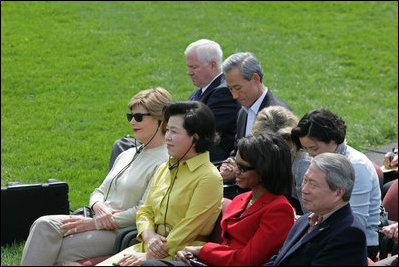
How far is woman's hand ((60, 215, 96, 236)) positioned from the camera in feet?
16.4

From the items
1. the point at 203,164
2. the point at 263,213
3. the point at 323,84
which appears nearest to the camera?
the point at 263,213

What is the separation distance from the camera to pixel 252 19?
14.9 m

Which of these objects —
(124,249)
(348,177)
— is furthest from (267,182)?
(124,249)

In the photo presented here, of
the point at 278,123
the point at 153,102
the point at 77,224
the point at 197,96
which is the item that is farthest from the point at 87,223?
the point at 197,96

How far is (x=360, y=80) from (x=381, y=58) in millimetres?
1114

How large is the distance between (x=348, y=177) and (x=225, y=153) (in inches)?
95.1

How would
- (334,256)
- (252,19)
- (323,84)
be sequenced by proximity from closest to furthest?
(334,256)
(323,84)
(252,19)

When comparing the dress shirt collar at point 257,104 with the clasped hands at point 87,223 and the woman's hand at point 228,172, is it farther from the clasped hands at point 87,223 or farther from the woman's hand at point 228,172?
the clasped hands at point 87,223

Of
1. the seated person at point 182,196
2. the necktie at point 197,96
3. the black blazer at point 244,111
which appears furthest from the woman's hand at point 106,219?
the necktie at point 197,96

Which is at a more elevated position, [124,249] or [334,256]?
[334,256]

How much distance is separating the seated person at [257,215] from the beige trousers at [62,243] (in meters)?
0.95

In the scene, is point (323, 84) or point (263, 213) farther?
point (323, 84)

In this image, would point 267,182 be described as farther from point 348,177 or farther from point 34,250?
point 34,250

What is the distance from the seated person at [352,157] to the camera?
451cm
